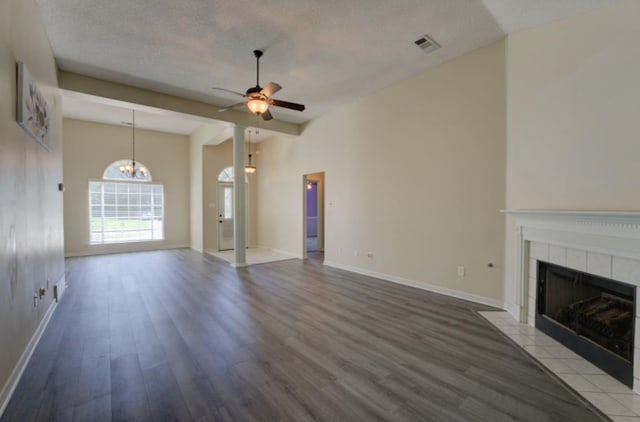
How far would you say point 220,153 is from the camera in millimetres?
8359

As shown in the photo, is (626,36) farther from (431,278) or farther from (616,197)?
(431,278)

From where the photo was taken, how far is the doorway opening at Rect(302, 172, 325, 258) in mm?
7059

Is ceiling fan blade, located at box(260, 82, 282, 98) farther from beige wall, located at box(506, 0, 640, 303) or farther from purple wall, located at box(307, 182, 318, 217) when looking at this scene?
purple wall, located at box(307, 182, 318, 217)

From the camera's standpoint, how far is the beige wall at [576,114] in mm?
2301

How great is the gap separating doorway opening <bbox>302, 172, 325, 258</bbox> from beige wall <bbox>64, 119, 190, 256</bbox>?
4.08 meters

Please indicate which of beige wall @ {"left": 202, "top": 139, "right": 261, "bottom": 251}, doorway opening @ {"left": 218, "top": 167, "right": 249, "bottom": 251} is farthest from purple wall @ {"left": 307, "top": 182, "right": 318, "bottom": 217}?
beige wall @ {"left": 202, "top": 139, "right": 261, "bottom": 251}

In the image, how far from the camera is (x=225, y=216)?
337 inches

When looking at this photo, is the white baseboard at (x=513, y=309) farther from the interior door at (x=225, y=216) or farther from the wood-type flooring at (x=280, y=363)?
the interior door at (x=225, y=216)

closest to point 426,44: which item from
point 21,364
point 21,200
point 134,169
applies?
point 21,200

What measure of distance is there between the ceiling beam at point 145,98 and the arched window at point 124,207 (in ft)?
12.2

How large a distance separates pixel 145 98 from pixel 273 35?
2.91 metres

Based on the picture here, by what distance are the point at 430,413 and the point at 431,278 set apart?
2.71m

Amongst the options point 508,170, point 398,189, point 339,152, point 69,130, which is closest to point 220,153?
point 69,130

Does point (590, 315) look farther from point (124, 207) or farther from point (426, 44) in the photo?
point (124, 207)
